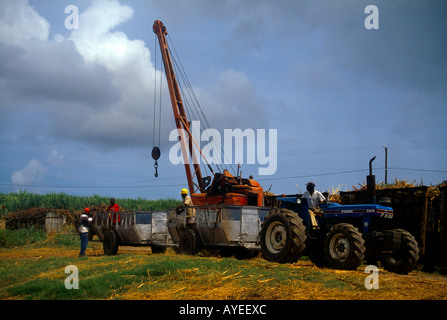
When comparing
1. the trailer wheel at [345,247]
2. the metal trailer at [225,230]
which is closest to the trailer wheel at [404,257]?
the trailer wheel at [345,247]

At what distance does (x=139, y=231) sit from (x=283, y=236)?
7154mm

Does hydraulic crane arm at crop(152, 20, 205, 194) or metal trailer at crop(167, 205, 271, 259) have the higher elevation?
hydraulic crane arm at crop(152, 20, 205, 194)

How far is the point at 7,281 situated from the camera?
13.0 metres

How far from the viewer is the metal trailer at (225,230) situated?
577 inches

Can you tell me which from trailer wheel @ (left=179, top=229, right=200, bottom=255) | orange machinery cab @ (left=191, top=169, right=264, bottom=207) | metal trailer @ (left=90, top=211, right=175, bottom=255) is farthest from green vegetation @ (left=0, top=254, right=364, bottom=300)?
orange machinery cab @ (left=191, top=169, right=264, bottom=207)

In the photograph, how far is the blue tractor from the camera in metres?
11.2

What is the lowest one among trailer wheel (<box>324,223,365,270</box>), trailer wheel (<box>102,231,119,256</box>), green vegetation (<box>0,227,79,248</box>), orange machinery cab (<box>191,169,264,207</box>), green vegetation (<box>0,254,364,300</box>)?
green vegetation (<box>0,227,79,248</box>)

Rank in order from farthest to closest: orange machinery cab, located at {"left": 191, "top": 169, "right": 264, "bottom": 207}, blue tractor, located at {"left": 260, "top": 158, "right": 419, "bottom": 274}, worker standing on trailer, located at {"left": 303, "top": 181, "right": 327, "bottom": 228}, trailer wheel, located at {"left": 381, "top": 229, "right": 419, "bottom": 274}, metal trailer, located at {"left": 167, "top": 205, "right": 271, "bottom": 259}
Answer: orange machinery cab, located at {"left": 191, "top": 169, "right": 264, "bottom": 207} → metal trailer, located at {"left": 167, "top": 205, "right": 271, "bottom": 259} → worker standing on trailer, located at {"left": 303, "top": 181, "right": 327, "bottom": 228} → trailer wheel, located at {"left": 381, "top": 229, "right": 419, "bottom": 274} → blue tractor, located at {"left": 260, "top": 158, "right": 419, "bottom": 274}

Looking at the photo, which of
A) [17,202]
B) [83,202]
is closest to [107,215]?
[83,202]

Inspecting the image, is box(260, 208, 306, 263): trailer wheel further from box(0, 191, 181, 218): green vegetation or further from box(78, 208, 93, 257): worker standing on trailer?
box(0, 191, 181, 218): green vegetation

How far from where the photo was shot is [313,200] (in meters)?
13.1

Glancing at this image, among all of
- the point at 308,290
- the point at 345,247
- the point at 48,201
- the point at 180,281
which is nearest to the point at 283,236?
the point at 345,247
